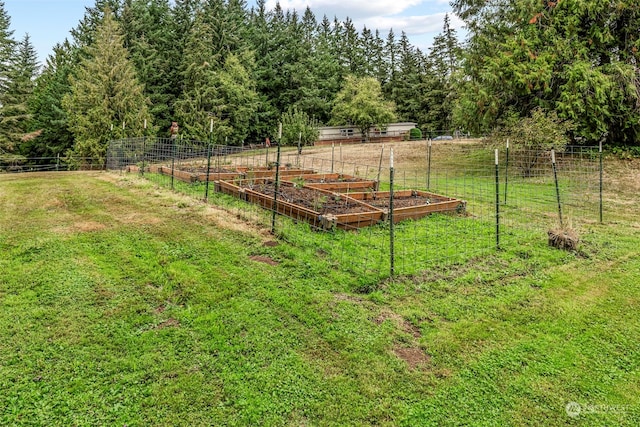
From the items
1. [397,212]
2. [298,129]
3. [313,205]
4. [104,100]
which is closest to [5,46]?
[104,100]

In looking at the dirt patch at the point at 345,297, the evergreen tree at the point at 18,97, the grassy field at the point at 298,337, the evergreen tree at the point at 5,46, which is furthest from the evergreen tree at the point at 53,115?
the dirt patch at the point at 345,297

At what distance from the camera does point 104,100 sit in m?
19.7

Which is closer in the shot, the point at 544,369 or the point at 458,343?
the point at 544,369

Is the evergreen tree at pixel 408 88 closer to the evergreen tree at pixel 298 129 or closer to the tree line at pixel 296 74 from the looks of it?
the tree line at pixel 296 74

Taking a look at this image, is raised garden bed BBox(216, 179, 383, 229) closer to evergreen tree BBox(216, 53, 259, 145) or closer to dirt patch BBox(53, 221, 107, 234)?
dirt patch BBox(53, 221, 107, 234)

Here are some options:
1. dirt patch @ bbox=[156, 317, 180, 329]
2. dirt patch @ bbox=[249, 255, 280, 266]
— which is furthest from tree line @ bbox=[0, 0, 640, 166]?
dirt patch @ bbox=[156, 317, 180, 329]

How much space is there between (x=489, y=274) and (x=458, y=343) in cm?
167

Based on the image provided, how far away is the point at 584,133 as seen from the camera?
41.9ft

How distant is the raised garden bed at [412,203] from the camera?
6609mm

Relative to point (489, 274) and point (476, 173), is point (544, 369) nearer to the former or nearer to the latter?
point (489, 274)

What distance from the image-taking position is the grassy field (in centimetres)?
231

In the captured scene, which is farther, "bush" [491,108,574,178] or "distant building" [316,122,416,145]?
"distant building" [316,122,416,145]

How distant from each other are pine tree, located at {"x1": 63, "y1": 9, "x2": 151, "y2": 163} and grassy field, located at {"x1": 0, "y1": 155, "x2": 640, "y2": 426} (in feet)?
54.9

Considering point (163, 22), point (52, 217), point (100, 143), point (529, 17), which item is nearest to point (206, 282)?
point (52, 217)
